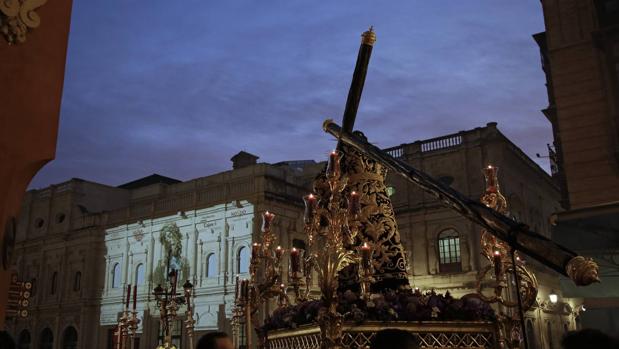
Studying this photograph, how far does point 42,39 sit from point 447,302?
451 centimetres

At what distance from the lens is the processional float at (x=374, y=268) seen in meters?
5.30

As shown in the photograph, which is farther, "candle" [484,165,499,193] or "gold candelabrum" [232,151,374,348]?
"candle" [484,165,499,193]

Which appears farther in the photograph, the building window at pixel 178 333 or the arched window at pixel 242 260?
the building window at pixel 178 333

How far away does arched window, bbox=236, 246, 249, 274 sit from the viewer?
94.3ft

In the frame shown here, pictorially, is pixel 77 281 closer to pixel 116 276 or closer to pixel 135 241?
pixel 116 276

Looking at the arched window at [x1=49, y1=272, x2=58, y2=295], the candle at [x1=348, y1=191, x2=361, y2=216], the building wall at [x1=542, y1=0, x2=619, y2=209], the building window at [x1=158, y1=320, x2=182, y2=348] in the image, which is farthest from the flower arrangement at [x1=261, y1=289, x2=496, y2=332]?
the arched window at [x1=49, y1=272, x2=58, y2=295]

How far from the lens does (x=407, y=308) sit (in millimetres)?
5594

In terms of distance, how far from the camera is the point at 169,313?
12.5 meters

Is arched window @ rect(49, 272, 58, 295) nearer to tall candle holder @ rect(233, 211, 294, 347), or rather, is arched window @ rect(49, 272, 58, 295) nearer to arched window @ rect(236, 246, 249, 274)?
arched window @ rect(236, 246, 249, 274)

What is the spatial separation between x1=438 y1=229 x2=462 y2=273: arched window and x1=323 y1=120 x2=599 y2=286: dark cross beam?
73.0ft

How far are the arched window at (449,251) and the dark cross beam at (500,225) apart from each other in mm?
22252

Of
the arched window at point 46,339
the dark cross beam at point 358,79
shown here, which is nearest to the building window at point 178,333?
the arched window at point 46,339

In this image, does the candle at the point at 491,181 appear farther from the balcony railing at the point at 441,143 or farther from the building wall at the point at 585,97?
the balcony railing at the point at 441,143

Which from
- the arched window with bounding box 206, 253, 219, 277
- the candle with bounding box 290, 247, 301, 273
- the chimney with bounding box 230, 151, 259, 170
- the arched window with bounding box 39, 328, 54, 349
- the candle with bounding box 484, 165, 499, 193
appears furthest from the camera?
the arched window with bounding box 39, 328, 54, 349
